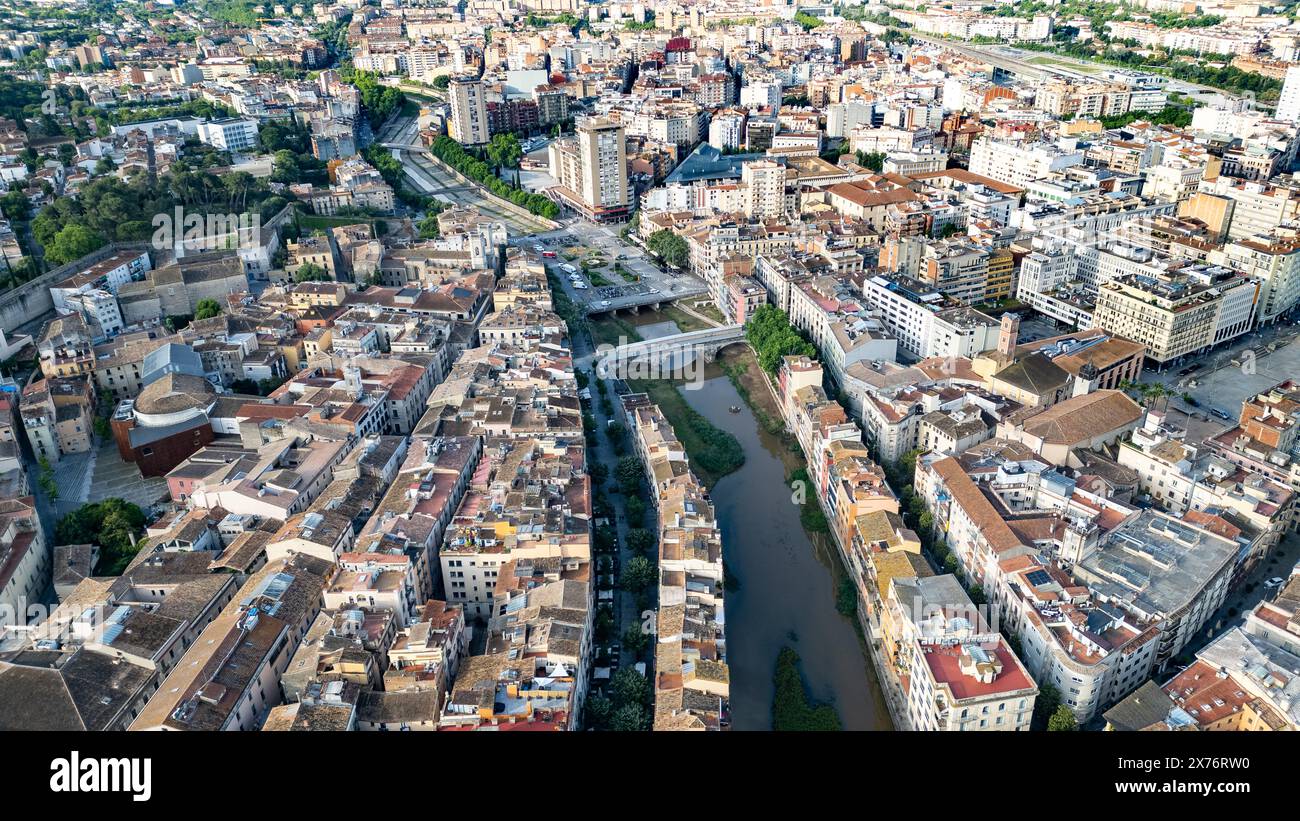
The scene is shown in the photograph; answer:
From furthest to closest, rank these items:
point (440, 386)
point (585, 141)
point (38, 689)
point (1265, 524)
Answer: point (585, 141)
point (440, 386)
point (1265, 524)
point (38, 689)

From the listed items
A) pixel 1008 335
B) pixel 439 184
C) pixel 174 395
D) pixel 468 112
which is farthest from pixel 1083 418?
pixel 468 112

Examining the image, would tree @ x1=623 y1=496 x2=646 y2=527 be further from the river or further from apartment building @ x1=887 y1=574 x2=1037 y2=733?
apartment building @ x1=887 y1=574 x2=1037 y2=733

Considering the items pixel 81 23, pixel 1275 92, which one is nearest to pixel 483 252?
pixel 1275 92

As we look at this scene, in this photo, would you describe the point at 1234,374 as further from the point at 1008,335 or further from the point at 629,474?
the point at 629,474

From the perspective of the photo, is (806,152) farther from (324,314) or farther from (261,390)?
(261,390)

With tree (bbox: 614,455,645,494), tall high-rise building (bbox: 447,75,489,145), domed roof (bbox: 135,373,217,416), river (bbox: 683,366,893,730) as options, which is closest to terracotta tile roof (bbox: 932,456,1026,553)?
river (bbox: 683,366,893,730)

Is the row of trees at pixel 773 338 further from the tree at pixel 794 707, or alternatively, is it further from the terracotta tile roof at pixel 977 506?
the tree at pixel 794 707
